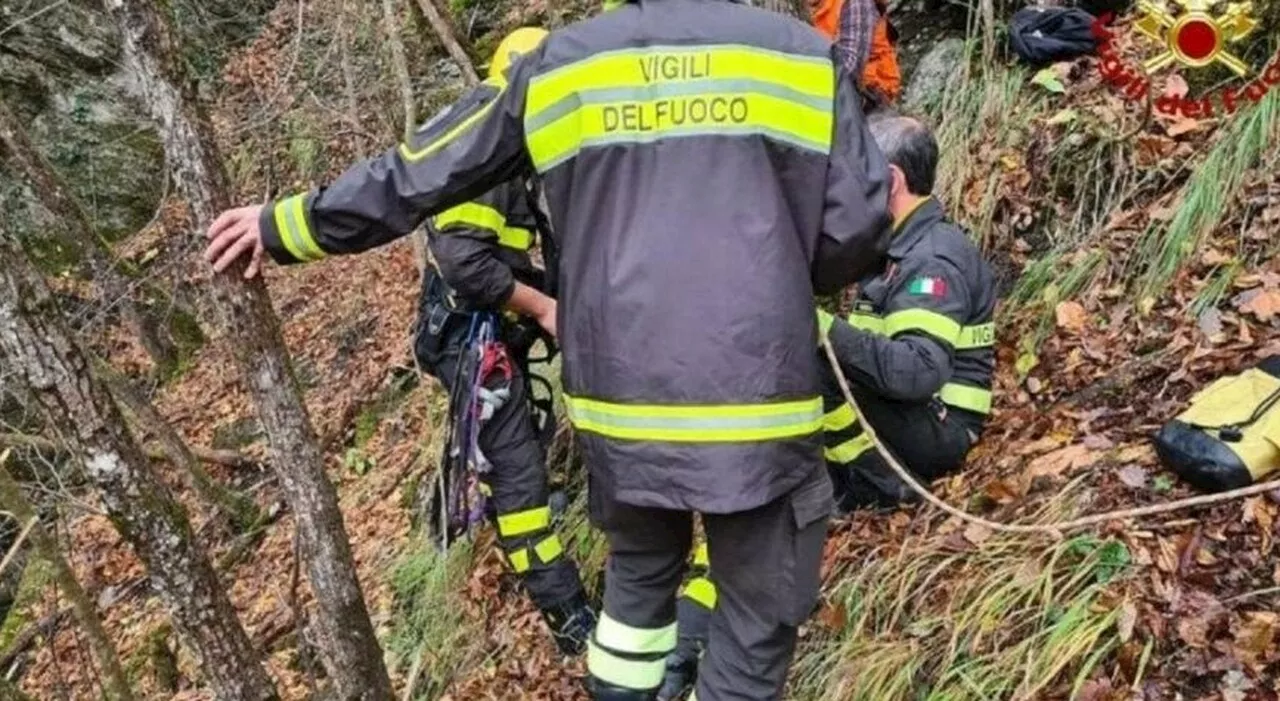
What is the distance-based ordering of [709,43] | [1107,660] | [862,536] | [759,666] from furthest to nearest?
[862,536], [1107,660], [759,666], [709,43]

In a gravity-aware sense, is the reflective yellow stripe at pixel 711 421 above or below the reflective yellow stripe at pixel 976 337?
above

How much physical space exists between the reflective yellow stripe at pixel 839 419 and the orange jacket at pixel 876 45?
6.83 ft

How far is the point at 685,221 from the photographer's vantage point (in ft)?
7.40

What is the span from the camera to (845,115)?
2350 mm

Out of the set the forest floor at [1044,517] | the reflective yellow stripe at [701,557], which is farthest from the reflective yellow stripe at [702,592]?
the forest floor at [1044,517]

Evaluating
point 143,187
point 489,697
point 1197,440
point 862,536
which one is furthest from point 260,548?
point 143,187

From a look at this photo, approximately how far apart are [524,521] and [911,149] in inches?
74.1

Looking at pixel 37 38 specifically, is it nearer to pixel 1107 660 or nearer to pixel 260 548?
pixel 260 548

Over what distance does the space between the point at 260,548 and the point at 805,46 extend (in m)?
5.61

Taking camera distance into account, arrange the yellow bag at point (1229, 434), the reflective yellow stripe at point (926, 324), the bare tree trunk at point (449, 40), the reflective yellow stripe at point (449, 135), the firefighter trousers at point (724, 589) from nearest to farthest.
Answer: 1. the reflective yellow stripe at point (449, 135)
2. the firefighter trousers at point (724, 589)
3. the yellow bag at point (1229, 434)
4. the reflective yellow stripe at point (926, 324)
5. the bare tree trunk at point (449, 40)

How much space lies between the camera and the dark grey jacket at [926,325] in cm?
352

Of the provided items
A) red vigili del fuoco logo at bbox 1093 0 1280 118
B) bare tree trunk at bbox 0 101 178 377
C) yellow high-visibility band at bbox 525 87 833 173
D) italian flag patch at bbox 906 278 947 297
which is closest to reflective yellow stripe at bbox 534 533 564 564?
italian flag patch at bbox 906 278 947 297

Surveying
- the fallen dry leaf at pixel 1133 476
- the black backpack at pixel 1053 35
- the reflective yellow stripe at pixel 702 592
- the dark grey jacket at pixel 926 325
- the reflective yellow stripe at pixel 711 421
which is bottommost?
the reflective yellow stripe at pixel 702 592

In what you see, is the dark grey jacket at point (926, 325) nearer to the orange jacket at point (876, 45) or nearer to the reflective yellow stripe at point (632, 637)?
the reflective yellow stripe at point (632, 637)
